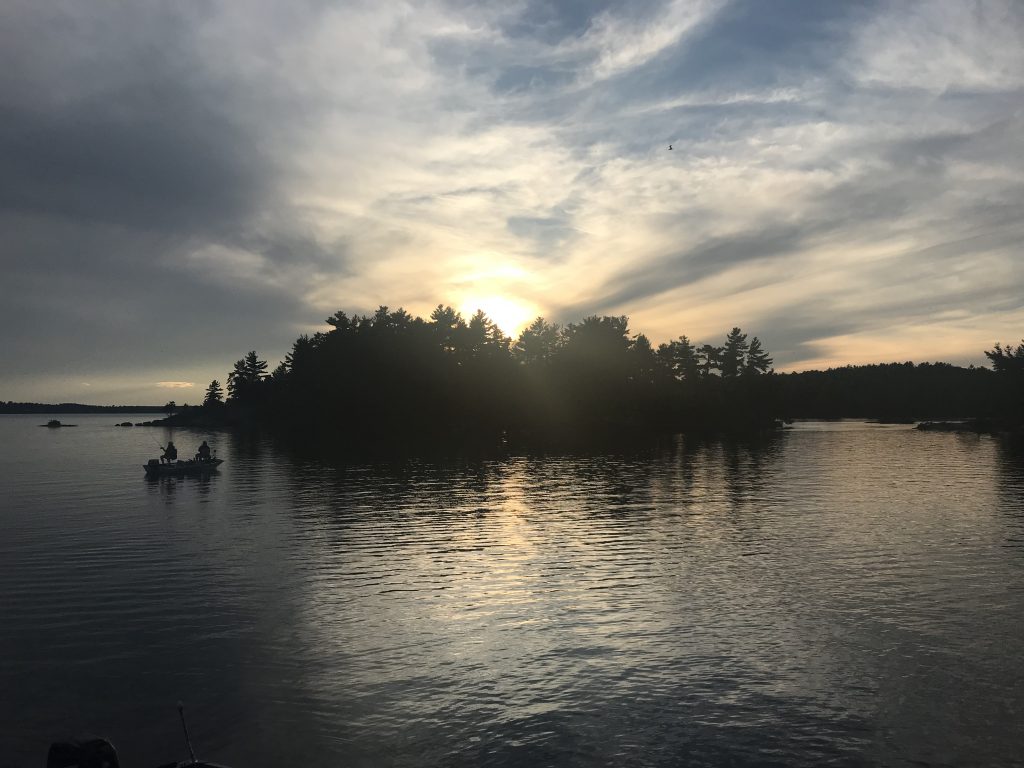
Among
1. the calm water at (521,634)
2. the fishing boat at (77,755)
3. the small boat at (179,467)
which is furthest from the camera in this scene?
the small boat at (179,467)

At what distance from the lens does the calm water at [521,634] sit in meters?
17.5

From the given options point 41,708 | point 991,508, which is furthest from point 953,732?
point 991,508

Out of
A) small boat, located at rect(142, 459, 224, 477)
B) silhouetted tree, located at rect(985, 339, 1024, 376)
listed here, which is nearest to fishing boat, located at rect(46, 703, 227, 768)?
small boat, located at rect(142, 459, 224, 477)

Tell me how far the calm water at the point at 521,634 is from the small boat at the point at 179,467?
89.7 ft

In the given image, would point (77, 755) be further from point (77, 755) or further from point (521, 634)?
point (521, 634)

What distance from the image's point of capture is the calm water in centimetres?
1752

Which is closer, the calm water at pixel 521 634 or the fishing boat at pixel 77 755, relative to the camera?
the fishing boat at pixel 77 755

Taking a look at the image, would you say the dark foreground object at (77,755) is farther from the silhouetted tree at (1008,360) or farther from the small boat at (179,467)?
the silhouetted tree at (1008,360)

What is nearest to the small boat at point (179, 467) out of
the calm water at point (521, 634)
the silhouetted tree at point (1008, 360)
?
the calm water at point (521, 634)

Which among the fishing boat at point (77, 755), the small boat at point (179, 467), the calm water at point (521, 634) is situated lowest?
the calm water at point (521, 634)

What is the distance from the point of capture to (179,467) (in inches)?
3246

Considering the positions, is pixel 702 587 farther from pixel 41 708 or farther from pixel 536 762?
pixel 41 708

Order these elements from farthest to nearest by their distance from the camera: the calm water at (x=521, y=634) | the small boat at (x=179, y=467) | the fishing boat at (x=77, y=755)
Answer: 1. the small boat at (x=179, y=467)
2. the calm water at (x=521, y=634)
3. the fishing boat at (x=77, y=755)

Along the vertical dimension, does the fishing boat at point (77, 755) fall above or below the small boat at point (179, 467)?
below
